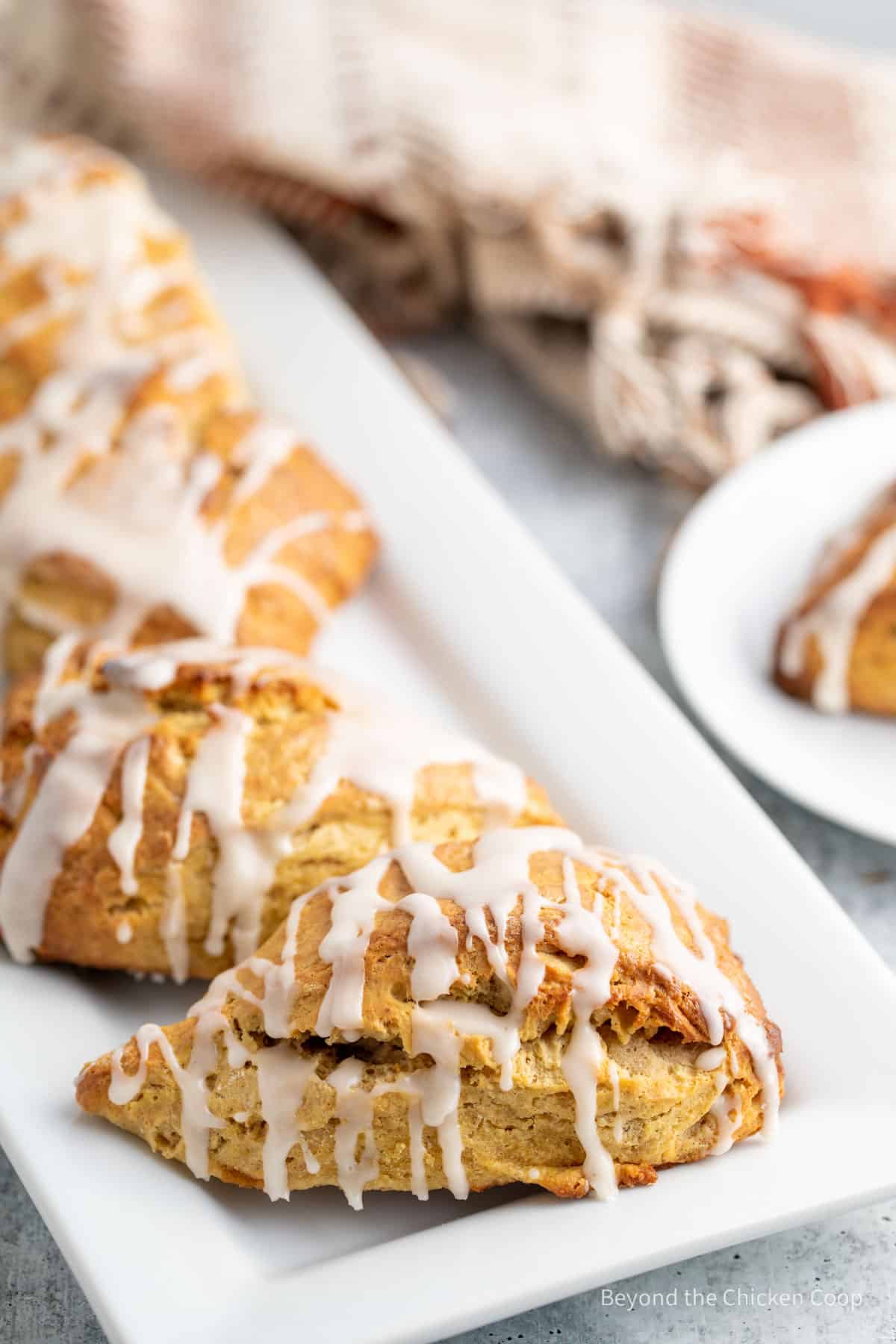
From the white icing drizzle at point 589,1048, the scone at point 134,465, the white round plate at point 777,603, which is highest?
the white icing drizzle at point 589,1048

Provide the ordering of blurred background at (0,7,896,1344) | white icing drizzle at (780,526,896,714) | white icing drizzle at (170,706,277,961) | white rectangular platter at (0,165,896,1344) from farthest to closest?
blurred background at (0,7,896,1344) < white icing drizzle at (780,526,896,714) < white icing drizzle at (170,706,277,961) < white rectangular platter at (0,165,896,1344)

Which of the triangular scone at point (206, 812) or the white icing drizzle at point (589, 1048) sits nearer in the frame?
the white icing drizzle at point (589, 1048)

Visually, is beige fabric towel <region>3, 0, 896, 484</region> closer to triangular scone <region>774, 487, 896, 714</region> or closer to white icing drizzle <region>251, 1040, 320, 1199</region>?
triangular scone <region>774, 487, 896, 714</region>

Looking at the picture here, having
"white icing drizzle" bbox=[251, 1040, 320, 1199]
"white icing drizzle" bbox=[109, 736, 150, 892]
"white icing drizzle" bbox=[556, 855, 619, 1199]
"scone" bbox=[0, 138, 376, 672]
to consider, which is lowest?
"scone" bbox=[0, 138, 376, 672]

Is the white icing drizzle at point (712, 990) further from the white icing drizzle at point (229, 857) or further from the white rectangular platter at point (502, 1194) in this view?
the white icing drizzle at point (229, 857)

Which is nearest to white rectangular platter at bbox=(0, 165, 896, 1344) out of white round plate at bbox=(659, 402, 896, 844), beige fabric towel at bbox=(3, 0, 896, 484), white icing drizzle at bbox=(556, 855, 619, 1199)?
white icing drizzle at bbox=(556, 855, 619, 1199)

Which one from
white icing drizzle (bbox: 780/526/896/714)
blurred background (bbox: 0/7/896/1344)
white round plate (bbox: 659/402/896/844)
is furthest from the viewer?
blurred background (bbox: 0/7/896/1344)

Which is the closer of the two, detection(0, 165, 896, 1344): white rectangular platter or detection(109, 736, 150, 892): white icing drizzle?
detection(0, 165, 896, 1344): white rectangular platter

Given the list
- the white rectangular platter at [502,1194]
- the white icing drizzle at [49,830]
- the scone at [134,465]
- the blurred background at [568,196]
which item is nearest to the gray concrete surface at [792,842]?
the blurred background at [568,196]
